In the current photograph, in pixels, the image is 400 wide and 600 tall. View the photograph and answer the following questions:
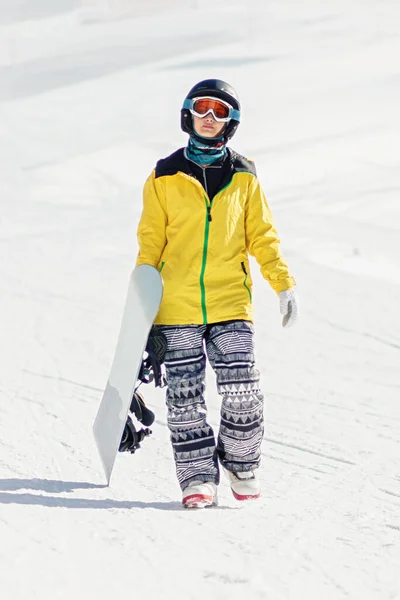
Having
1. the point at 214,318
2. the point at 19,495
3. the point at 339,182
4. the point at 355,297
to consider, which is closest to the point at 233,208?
the point at 214,318

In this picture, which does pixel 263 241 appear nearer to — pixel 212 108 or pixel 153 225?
pixel 153 225

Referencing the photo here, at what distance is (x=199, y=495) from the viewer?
11.9 feet

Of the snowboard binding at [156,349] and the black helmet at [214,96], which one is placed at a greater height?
the black helmet at [214,96]

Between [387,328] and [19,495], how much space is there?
519cm

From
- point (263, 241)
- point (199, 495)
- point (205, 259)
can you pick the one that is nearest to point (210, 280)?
point (205, 259)

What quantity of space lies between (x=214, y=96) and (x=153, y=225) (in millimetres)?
597

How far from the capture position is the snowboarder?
148 inches

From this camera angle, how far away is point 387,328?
320 inches

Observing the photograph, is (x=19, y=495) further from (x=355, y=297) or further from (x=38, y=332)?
(x=355, y=297)

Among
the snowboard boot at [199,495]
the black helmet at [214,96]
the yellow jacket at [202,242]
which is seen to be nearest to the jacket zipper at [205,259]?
the yellow jacket at [202,242]

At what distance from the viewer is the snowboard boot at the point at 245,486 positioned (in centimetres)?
383

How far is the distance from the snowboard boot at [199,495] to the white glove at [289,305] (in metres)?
0.73

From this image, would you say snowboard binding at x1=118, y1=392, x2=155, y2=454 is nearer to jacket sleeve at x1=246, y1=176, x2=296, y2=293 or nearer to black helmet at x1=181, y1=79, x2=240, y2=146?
jacket sleeve at x1=246, y1=176, x2=296, y2=293

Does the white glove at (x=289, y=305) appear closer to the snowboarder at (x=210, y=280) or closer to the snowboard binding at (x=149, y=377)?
the snowboarder at (x=210, y=280)
